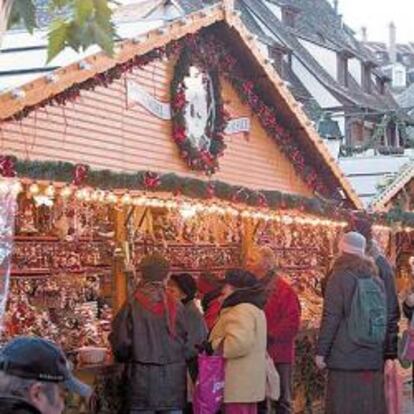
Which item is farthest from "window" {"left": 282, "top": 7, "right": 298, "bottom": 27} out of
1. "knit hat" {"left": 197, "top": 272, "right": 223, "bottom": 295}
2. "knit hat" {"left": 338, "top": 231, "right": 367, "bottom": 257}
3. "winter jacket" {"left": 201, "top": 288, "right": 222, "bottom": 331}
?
"knit hat" {"left": 338, "top": 231, "right": 367, "bottom": 257}

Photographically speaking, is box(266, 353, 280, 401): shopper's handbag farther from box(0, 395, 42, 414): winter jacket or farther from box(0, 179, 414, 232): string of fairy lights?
box(0, 395, 42, 414): winter jacket

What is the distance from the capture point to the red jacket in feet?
26.9

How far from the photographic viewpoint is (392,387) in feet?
24.4

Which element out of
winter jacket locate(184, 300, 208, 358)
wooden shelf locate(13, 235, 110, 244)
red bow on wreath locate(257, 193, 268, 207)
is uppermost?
red bow on wreath locate(257, 193, 268, 207)

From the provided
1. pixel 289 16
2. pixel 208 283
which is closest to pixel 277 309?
pixel 208 283

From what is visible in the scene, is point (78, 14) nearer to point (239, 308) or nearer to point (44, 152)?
point (239, 308)

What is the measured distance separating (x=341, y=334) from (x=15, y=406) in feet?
15.7

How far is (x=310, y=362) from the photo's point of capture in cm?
1078

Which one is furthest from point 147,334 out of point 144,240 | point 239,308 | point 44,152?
point 144,240

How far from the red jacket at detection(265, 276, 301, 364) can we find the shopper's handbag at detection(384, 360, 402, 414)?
1058 mm

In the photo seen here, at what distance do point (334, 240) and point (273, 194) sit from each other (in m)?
4.07

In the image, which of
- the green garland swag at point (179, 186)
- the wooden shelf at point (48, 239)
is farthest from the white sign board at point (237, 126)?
the wooden shelf at point (48, 239)

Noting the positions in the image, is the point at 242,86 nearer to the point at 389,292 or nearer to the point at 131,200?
the point at 131,200

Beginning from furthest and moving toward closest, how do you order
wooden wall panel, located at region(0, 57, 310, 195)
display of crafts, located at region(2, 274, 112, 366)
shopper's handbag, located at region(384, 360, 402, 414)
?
display of crafts, located at region(2, 274, 112, 366), wooden wall panel, located at region(0, 57, 310, 195), shopper's handbag, located at region(384, 360, 402, 414)
